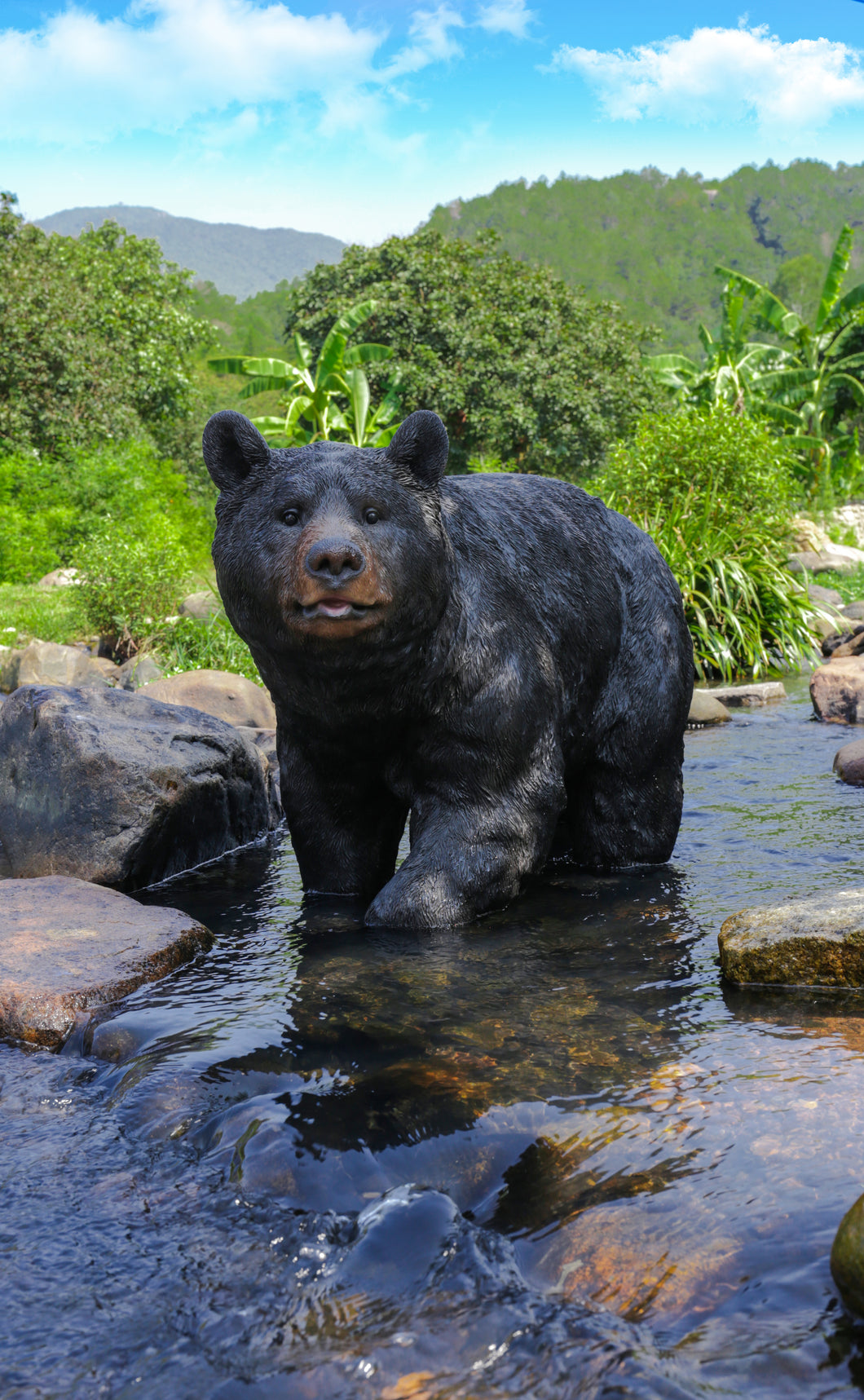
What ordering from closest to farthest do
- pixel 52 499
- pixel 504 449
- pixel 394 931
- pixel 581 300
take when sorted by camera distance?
1. pixel 394 931
2. pixel 52 499
3. pixel 504 449
4. pixel 581 300

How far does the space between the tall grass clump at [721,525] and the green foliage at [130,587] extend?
543 centimetres

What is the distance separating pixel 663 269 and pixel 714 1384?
110m

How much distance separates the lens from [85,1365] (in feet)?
5.93

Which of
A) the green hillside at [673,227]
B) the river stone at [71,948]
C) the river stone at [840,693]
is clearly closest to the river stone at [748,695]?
the river stone at [840,693]

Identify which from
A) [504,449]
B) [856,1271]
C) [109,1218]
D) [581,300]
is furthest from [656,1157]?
[581,300]

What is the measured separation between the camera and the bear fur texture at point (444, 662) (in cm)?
345

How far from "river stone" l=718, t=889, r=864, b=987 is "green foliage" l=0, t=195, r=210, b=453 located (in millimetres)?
21965

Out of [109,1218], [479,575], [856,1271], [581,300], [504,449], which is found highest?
[581,300]

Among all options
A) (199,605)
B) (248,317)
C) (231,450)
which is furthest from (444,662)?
(248,317)

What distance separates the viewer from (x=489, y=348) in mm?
28734

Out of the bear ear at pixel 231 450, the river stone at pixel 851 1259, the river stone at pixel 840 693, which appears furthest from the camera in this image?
the river stone at pixel 840 693

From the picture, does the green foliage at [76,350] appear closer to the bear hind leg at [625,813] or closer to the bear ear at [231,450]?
the bear hind leg at [625,813]

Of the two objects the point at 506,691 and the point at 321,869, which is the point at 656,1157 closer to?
the point at 506,691

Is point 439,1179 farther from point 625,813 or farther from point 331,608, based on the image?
point 625,813
